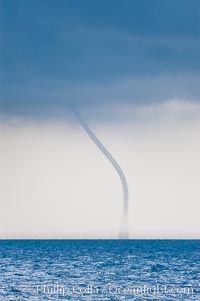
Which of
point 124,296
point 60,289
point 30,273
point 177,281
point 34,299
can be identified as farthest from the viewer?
point 30,273

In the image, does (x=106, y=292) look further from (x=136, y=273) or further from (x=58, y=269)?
(x=58, y=269)

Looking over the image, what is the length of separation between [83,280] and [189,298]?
15061 millimetres

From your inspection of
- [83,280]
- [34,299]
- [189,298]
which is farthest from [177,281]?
[34,299]

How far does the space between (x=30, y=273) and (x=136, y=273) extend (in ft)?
34.8

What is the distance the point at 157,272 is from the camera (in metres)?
74.7

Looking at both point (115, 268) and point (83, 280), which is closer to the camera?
point (83, 280)

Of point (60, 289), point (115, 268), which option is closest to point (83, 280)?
point (60, 289)

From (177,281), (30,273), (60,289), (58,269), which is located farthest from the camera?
(58,269)

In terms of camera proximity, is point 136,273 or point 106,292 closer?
point 106,292

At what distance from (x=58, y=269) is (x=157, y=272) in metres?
10.8

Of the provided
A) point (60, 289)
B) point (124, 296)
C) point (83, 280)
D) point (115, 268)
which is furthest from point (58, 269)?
point (124, 296)

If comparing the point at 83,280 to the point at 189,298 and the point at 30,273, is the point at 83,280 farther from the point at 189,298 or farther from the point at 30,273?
the point at 189,298

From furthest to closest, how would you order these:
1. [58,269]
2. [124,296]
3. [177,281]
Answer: [58,269]
[177,281]
[124,296]

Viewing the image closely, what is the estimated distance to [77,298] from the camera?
51312mm
